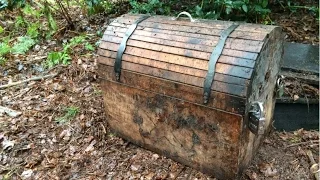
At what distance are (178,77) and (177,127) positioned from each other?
47cm

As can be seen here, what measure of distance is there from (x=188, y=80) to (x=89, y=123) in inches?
57.1

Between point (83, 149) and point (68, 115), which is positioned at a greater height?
point (68, 115)

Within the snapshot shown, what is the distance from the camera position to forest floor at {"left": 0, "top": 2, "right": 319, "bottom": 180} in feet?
9.12

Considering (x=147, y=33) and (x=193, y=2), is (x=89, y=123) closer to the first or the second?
(x=147, y=33)

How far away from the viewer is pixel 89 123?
3.31 meters

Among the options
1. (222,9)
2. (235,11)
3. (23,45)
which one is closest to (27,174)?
(23,45)

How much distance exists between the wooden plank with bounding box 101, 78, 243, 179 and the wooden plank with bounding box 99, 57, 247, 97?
18cm

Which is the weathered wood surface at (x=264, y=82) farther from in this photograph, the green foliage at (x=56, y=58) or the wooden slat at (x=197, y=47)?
the green foliage at (x=56, y=58)

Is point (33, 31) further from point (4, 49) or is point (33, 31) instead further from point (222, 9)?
point (222, 9)

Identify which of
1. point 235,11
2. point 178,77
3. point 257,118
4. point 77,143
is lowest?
point 77,143

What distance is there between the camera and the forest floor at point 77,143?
2779mm

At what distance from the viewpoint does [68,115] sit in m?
3.42

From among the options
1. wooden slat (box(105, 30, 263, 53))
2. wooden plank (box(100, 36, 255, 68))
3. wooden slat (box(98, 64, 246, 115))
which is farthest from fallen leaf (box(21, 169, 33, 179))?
wooden slat (box(105, 30, 263, 53))

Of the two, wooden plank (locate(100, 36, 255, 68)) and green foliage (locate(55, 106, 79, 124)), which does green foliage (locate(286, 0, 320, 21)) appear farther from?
green foliage (locate(55, 106, 79, 124))
